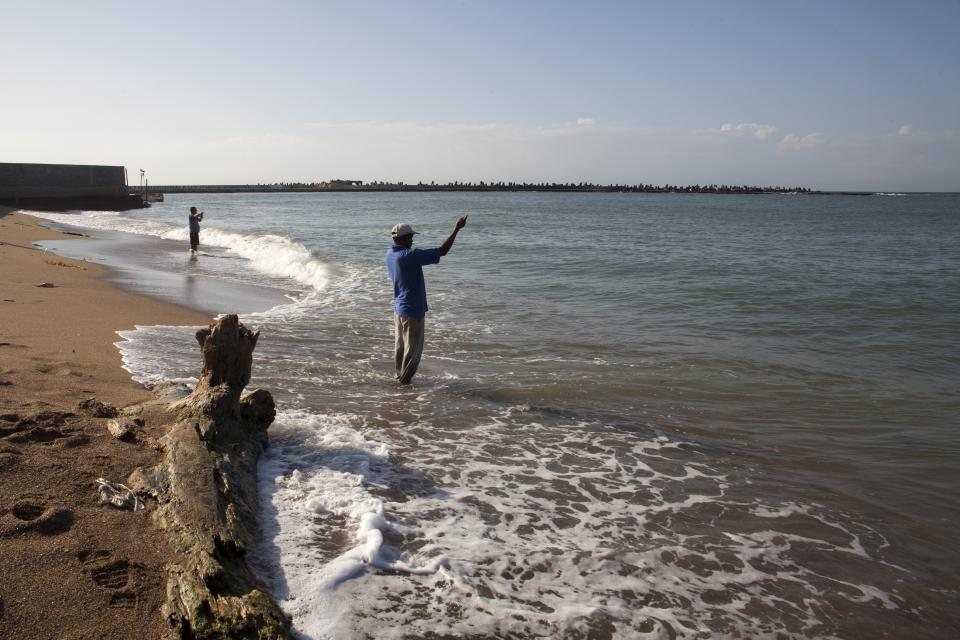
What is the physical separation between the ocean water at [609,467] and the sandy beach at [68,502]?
65 centimetres

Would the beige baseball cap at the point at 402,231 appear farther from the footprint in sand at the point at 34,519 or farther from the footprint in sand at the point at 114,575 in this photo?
the footprint in sand at the point at 114,575

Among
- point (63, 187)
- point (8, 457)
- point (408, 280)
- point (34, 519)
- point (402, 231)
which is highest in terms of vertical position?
point (63, 187)

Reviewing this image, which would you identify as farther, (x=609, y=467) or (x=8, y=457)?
(x=609, y=467)

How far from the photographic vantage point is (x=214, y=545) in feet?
11.1

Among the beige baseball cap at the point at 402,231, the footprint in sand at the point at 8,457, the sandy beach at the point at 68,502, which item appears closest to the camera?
the sandy beach at the point at 68,502

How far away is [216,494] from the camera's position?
12.9 feet

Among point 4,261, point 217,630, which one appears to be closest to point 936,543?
point 217,630

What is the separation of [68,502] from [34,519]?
243mm

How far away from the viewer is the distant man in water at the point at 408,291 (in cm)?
721

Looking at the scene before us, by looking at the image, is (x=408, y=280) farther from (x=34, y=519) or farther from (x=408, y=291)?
(x=34, y=519)

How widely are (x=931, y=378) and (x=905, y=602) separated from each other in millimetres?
5736

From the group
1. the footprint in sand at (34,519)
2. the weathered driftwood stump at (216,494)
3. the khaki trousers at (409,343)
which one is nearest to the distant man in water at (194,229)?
the khaki trousers at (409,343)

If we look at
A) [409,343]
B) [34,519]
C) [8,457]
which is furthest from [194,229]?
[34,519]

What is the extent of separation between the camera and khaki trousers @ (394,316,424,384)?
750cm
